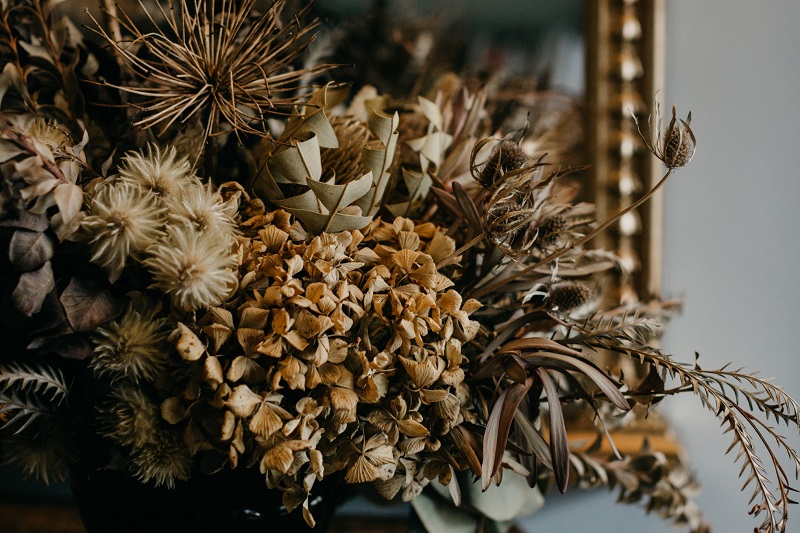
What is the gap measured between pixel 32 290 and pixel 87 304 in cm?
3

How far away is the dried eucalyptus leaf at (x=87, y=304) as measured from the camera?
13.9 inches

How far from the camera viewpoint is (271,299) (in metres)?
0.35

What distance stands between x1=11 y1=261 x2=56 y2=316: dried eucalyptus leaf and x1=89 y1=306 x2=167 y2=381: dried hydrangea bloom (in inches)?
1.4

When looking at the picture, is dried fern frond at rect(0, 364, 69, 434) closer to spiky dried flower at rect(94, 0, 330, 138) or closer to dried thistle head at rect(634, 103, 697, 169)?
spiky dried flower at rect(94, 0, 330, 138)

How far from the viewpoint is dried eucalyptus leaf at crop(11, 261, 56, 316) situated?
34cm

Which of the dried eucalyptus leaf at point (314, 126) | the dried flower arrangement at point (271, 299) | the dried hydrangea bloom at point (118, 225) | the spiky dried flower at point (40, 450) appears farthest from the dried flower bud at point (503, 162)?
the spiky dried flower at point (40, 450)

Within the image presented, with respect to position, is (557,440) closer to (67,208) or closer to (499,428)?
(499,428)

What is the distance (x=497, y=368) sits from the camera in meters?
0.40

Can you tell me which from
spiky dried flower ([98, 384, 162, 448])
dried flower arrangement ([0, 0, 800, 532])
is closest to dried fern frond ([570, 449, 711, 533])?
dried flower arrangement ([0, 0, 800, 532])

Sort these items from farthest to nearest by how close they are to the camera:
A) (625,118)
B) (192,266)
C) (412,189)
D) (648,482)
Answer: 1. (625,118)
2. (648,482)
3. (412,189)
4. (192,266)

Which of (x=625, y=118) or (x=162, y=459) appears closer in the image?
(x=162, y=459)

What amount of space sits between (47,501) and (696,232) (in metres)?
0.86

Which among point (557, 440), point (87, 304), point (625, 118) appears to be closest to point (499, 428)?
point (557, 440)

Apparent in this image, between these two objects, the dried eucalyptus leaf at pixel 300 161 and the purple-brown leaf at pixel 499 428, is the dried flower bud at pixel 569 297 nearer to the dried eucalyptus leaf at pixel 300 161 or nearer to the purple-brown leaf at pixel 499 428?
the purple-brown leaf at pixel 499 428
